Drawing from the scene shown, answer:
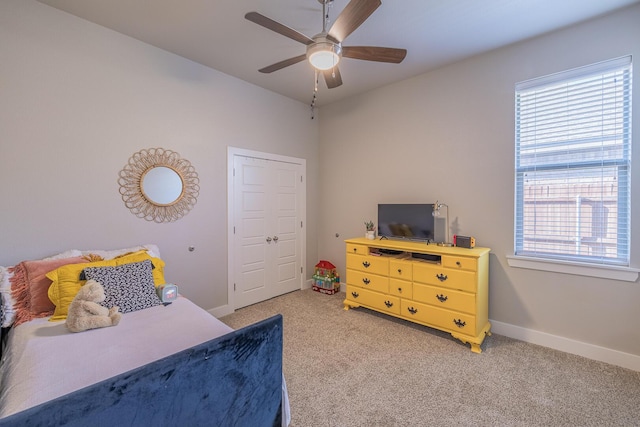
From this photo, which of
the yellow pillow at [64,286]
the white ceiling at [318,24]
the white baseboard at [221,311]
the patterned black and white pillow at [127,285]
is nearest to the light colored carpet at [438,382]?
the white baseboard at [221,311]

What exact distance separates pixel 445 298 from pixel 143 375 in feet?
8.30

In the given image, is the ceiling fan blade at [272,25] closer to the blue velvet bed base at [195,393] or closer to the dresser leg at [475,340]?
the blue velvet bed base at [195,393]

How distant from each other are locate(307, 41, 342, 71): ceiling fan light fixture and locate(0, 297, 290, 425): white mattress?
1.93 m

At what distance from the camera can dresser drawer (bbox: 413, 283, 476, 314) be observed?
2531mm

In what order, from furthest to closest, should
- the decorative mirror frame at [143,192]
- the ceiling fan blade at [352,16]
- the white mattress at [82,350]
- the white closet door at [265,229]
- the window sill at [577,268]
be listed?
the white closet door at [265,229]
the decorative mirror frame at [143,192]
the window sill at [577,268]
the ceiling fan blade at [352,16]
the white mattress at [82,350]

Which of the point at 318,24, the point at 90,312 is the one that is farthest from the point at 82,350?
the point at 318,24

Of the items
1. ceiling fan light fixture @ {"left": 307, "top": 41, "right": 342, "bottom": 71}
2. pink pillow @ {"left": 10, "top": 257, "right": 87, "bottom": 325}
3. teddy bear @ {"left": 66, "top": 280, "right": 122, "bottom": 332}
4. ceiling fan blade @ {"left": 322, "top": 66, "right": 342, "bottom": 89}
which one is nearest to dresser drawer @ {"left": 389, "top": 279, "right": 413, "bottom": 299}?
ceiling fan blade @ {"left": 322, "top": 66, "right": 342, "bottom": 89}

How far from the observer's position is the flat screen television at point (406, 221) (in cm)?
312

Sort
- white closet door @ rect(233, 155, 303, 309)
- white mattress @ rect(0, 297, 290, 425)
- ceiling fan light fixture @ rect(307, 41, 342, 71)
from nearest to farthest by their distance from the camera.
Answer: white mattress @ rect(0, 297, 290, 425), ceiling fan light fixture @ rect(307, 41, 342, 71), white closet door @ rect(233, 155, 303, 309)

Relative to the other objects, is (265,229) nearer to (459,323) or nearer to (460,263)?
(460,263)

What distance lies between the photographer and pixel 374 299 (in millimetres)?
3199

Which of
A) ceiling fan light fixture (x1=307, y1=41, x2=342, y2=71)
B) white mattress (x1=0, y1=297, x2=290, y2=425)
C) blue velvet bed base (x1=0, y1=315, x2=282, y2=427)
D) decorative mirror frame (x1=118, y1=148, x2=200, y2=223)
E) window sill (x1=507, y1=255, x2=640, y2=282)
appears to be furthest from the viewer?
decorative mirror frame (x1=118, y1=148, x2=200, y2=223)

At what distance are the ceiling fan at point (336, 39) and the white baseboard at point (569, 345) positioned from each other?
2.79 metres

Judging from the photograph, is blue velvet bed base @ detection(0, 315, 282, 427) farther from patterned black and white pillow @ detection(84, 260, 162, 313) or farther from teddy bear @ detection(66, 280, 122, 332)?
patterned black and white pillow @ detection(84, 260, 162, 313)
